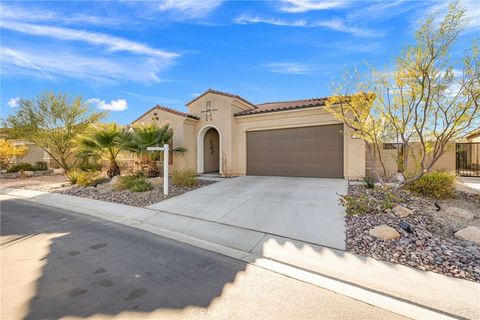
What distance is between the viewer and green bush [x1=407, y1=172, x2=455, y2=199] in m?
6.95

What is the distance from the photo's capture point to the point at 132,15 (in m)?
8.03

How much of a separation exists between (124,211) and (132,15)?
23.4 ft

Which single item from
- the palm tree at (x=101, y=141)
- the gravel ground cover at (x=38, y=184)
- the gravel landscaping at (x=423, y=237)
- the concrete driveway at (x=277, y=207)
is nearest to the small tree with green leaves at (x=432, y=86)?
the gravel landscaping at (x=423, y=237)

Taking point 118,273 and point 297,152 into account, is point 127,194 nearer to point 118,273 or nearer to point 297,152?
point 118,273

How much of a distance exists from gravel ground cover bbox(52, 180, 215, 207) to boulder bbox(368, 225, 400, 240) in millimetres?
6671

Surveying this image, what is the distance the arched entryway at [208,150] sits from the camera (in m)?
13.3

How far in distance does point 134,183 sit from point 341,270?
871cm

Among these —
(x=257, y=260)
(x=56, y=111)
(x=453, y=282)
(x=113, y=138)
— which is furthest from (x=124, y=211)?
(x=56, y=111)

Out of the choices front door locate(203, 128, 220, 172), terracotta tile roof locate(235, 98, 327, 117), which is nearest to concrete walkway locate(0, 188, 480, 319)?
terracotta tile roof locate(235, 98, 327, 117)

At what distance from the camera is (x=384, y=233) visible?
440 centimetres

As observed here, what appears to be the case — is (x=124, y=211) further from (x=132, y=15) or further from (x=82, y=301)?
(x=132, y=15)

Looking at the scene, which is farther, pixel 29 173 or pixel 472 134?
pixel 29 173

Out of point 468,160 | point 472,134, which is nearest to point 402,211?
point 472,134

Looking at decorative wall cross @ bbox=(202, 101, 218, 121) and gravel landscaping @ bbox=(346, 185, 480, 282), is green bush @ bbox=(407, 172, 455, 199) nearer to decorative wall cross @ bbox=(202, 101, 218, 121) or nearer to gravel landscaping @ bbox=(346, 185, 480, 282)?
gravel landscaping @ bbox=(346, 185, 480, 282)
